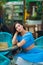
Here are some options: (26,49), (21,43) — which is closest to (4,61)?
(21,43)

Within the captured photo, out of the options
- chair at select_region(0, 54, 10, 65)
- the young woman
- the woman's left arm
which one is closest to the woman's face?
the young woman

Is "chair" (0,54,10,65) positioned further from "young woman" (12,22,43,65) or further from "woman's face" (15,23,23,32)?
"woman's face" (15,23,23,32)

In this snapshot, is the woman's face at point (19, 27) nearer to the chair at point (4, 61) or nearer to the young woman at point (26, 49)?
the young woman at point (26, 49)

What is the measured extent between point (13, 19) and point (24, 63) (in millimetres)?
3588

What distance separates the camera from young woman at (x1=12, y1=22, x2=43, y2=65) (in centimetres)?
439

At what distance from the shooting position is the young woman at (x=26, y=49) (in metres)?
4.39

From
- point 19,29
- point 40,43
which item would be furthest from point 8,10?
point 19,29

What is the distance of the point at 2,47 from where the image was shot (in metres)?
4.46

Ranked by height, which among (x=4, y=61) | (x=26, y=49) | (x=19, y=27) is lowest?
(x=26, y=49)

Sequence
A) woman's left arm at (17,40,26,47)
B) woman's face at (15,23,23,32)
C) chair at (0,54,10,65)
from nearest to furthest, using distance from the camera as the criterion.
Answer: chair at (0,54,10,65) → woman's left arm at (17,40,26,47) → woman's face at (15,23,23,32)

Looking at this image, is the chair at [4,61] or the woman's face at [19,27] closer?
the chair at [4,61]

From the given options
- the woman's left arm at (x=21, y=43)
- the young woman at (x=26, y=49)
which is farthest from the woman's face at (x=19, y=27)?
the woman's left arm at (x=21, y=43)

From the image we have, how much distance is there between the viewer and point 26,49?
457 cm

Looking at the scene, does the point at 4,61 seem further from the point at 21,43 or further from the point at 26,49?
the point at 26,49
